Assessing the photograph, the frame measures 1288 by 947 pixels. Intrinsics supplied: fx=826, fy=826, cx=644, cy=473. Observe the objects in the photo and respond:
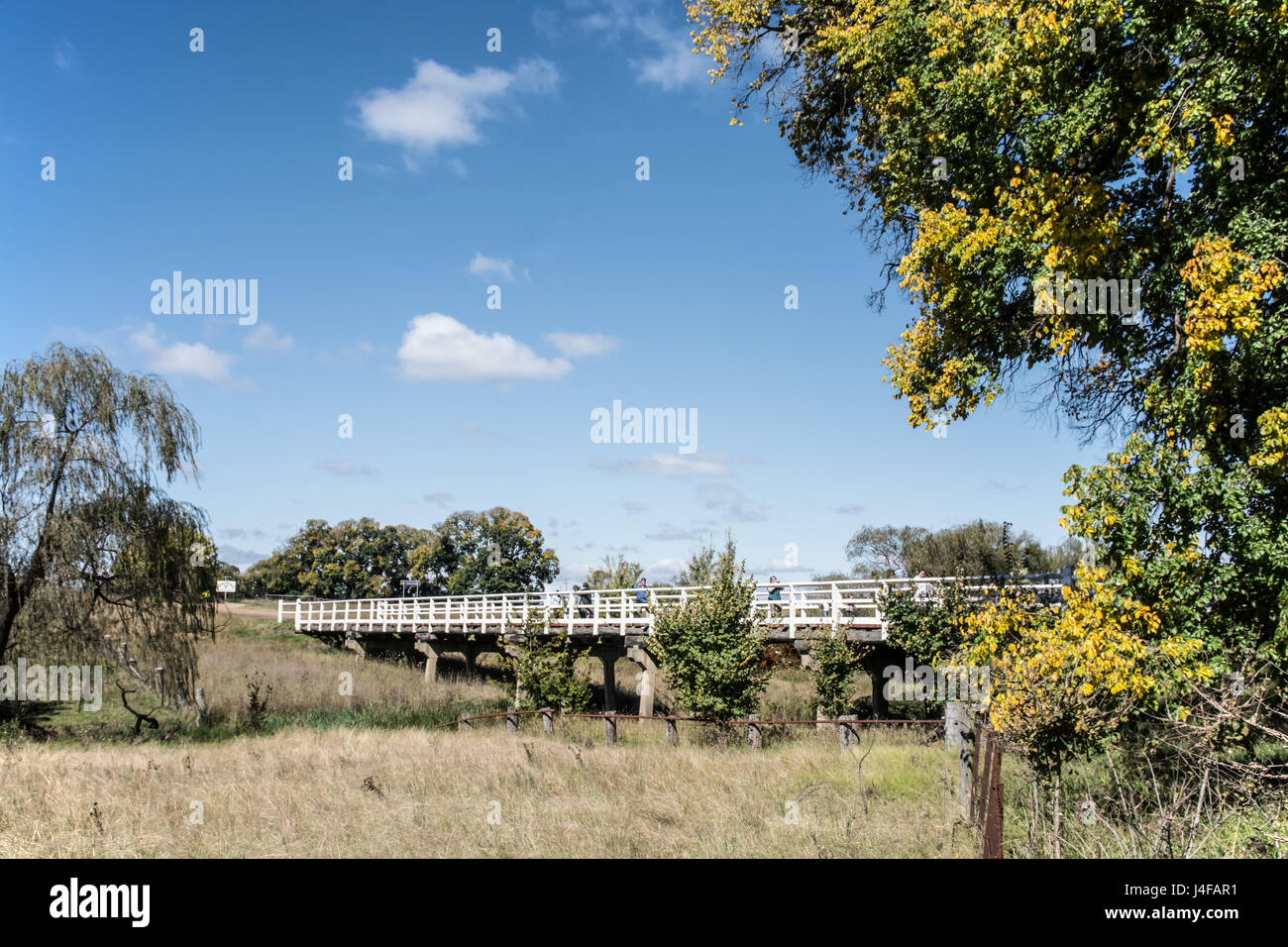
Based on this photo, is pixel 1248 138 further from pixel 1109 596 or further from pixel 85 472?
pixel 85 472

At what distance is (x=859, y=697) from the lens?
25375 millimetres

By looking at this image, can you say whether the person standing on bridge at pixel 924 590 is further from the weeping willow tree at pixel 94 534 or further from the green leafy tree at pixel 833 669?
the weeping willow tree at pixel 94 534

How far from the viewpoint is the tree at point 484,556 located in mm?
69562

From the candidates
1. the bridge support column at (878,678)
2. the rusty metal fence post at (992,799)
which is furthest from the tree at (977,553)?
the rusty metal fence post at (992,799)

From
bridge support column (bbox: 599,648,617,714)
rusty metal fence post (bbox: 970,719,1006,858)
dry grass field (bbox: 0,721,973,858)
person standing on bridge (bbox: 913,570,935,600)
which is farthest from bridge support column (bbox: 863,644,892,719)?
rusty metal fence post (bbox: 970,719,1006,858)

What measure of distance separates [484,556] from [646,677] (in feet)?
160

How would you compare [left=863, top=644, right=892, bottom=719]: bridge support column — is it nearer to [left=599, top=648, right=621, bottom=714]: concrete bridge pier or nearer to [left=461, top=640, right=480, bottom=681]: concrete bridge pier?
[left=599, top=648, right=621, bottom=714]: concrete bridge pier

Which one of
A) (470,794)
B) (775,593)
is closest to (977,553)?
(775,593)

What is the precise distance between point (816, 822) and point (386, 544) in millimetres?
70832

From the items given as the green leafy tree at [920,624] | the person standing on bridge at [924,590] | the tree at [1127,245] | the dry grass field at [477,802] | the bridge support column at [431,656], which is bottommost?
the bridge support column at [431,656]

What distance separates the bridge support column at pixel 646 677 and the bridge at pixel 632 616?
0.03 metres

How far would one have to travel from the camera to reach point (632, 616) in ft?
84.1

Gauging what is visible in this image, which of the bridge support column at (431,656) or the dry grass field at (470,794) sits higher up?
the dry grass field at (470,794)

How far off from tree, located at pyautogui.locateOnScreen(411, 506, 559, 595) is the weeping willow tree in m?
50.8
